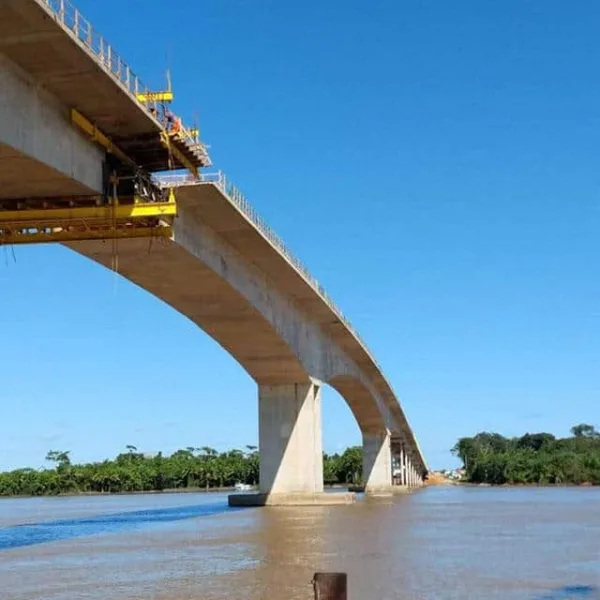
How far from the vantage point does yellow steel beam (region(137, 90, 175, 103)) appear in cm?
2324

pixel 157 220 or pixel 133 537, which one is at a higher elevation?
pixel 157 220

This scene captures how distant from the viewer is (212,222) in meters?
31.4

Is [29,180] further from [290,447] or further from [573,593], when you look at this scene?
[290,447]

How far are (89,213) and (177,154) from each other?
115 inches

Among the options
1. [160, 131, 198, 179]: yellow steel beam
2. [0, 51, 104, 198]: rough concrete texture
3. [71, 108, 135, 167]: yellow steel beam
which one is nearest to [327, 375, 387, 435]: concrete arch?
[160, 131, 198, 179]: yellow steel beam

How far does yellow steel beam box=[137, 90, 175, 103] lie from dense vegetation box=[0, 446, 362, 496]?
107 meters

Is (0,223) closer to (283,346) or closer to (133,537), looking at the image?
(133,537)

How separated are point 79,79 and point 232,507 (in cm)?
3250

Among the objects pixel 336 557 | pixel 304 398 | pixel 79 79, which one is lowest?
pixel 336 557

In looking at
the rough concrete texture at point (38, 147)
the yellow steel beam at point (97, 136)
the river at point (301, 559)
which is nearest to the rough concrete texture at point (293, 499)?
the river at point (301, 559)

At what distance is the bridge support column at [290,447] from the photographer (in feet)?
153

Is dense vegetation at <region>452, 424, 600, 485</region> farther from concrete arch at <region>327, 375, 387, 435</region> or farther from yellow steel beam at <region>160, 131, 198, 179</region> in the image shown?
yellow steel beam at <region>160, 131, 198, 179</region>

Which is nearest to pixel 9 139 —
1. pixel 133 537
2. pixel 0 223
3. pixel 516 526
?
pixel 0 223

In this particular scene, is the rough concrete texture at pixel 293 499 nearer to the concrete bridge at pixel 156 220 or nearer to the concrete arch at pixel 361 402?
the concrete bridge at pixel 156 220
